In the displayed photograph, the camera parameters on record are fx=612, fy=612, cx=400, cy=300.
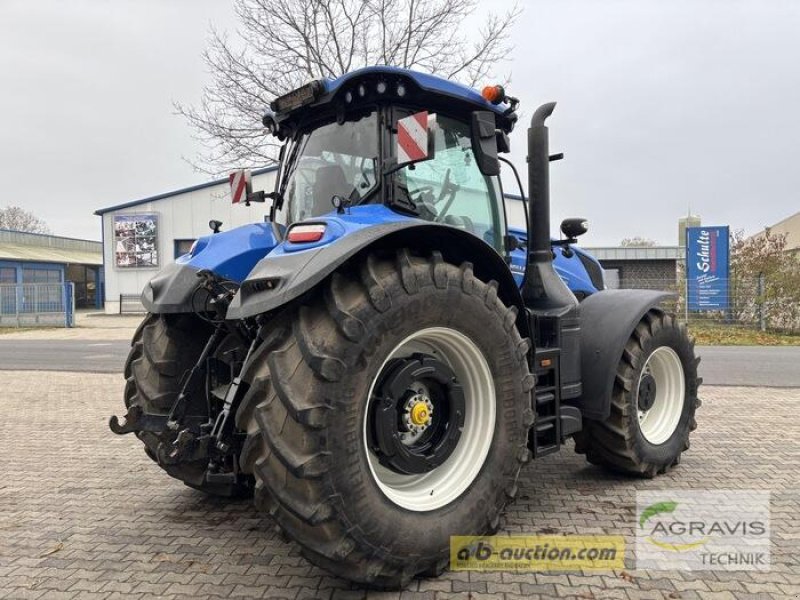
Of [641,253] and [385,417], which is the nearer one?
[385,417]

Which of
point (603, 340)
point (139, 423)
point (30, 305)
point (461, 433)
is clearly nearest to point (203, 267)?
point (139, 423)

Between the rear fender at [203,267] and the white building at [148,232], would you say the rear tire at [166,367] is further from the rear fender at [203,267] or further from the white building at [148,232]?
the white building at [148,232]

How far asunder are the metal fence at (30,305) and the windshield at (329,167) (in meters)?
24.6

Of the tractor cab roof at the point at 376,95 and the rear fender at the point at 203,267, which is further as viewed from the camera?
the rear fender at the point at 203,267

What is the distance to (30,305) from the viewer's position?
25.4 m

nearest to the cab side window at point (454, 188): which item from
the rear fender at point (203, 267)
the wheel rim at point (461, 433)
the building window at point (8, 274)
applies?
the wheel rim at point (461, 433)

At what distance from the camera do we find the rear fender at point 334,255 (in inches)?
99.7

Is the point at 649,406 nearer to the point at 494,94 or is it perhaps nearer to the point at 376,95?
the point at 494,94

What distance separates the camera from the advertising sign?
62.2 ft

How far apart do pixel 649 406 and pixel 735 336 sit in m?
15.1

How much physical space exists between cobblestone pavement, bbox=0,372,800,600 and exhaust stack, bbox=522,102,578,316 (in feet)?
4.29

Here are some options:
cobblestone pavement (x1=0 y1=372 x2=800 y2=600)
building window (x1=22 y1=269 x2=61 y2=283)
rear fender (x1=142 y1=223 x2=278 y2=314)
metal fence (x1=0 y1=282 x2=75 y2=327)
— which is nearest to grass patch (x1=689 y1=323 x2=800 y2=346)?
cobblestone pavement (x1=0 y1=372 x2=800 y2=600)

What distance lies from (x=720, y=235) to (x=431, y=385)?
18737 millimetres

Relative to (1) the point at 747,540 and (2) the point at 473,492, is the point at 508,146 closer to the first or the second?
(2) the point at 473,492
